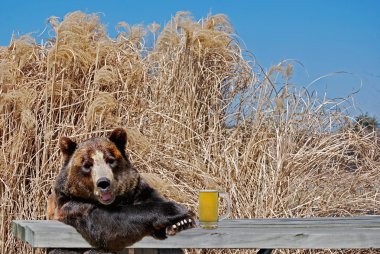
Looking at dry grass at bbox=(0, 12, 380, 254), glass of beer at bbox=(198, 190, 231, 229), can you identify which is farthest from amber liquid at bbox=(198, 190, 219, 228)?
dry grass at bbox=(0, 12, 380, 254)

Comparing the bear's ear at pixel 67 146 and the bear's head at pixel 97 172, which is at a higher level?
the bear's ear at pixel 67 146

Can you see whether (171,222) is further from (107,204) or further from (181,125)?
(181,125)

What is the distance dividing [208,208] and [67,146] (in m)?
0.69

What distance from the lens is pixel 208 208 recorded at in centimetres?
309

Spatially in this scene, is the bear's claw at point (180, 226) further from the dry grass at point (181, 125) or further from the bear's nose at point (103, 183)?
the dry grass at point (181, 125)

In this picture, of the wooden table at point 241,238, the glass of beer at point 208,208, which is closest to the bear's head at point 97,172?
the wooden table at point 241,238

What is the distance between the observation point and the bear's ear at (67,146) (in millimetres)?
3064

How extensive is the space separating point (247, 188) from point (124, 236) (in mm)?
2087

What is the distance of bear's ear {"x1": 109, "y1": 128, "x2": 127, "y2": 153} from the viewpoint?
308cm

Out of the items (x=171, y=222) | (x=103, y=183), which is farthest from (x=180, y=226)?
(x=103, y=183)

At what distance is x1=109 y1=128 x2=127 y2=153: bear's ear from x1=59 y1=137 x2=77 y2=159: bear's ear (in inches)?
6.9

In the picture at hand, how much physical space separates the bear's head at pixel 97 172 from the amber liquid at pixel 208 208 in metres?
0.31

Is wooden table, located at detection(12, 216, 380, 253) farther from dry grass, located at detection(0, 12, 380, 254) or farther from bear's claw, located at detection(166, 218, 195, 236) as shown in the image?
dry grass, located at detection(0, 12, 380, 254)

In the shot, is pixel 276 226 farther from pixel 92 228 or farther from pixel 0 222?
pixel 0 222
